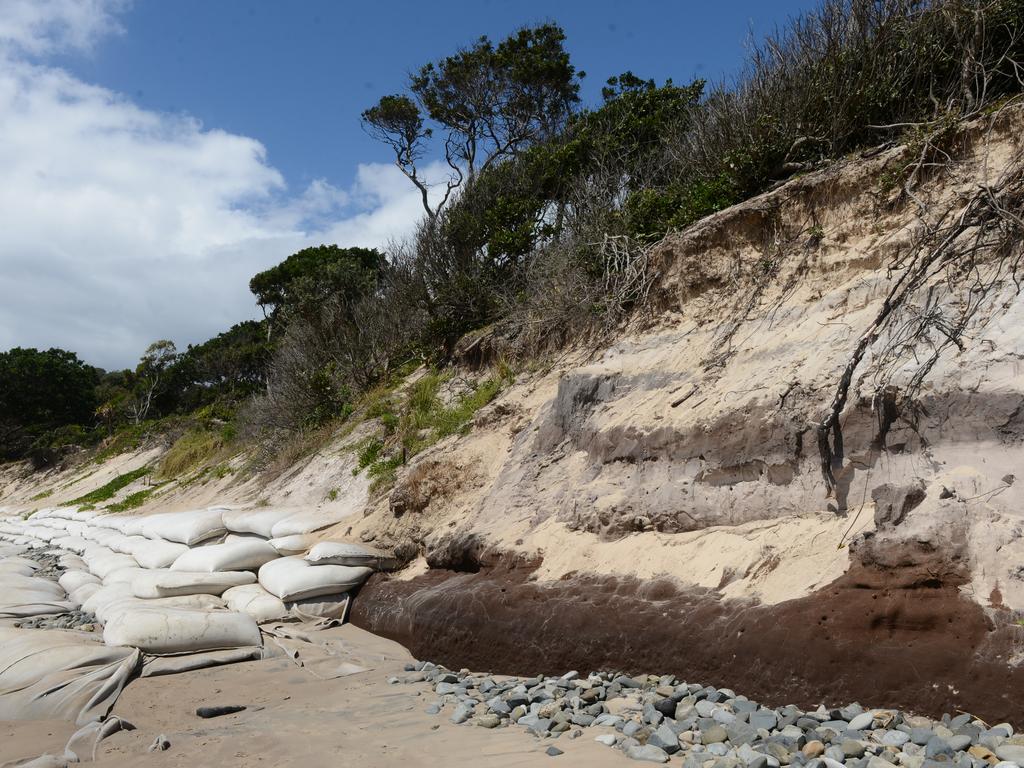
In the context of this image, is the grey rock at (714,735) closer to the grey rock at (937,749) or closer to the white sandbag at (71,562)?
the grey rock at (937,749)

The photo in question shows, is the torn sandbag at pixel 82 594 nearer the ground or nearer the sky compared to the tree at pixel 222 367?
nearer the ground

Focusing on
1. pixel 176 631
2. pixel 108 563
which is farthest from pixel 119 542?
pixel 176 631

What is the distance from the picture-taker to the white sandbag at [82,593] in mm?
8141

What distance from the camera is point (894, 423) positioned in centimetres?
446

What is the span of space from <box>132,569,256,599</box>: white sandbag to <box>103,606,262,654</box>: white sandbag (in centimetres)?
135

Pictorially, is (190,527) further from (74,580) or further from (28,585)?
(28,585)

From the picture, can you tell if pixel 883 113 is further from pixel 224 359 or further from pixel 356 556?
pixel 224 359

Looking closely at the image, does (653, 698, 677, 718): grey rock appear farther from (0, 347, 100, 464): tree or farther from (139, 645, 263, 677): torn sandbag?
(0, 347, 100, 464): tree

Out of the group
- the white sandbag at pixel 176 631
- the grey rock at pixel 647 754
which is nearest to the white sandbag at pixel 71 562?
the white sandbag at pixel 176 631

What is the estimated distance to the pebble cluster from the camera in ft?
9.87

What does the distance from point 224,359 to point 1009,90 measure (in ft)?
96.5

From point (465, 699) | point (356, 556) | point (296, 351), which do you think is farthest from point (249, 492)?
point (465, 699)

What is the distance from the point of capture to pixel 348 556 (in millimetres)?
7449

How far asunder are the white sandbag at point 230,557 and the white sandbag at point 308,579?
536 millimetres
